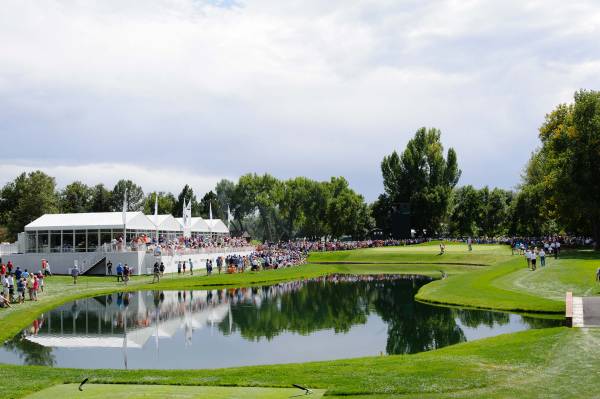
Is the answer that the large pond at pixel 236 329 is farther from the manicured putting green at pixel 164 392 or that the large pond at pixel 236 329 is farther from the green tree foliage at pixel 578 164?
the green tree foliage at pixel 578 164

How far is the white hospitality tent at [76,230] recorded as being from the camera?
→ 6456cm

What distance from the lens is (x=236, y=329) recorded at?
1267 inches

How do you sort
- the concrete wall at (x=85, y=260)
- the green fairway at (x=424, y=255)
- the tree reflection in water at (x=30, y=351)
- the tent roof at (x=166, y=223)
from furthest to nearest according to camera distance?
1. the tent roof at (x=166, y=223)
2. the green fairway at (x=424, y=255)
3. the concrete wall at (x=85, y=260)
4. the tree reflection in water at (x=30, y=351)

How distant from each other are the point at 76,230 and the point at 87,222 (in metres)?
1.48

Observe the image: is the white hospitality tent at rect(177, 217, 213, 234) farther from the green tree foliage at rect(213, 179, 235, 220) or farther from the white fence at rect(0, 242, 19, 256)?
the green tree foliage at rect(213, 179, 235, 220)

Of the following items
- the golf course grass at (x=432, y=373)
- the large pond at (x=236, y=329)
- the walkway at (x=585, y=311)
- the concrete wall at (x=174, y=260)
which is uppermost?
the concrete wall at (x=174, y=260)

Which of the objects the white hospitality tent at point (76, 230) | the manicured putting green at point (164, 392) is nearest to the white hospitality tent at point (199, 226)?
the white hospitality tent at point (76, 230)

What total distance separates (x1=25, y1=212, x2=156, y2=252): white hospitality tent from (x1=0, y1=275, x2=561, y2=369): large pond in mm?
19931

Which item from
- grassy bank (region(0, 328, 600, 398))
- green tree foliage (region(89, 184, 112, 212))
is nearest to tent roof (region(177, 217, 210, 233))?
green tree foliage (region(89, 184, 112, 212))

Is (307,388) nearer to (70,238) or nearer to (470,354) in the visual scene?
(470,354)

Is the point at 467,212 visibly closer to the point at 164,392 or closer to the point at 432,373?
the point at 432,373

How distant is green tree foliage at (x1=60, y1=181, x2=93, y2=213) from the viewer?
123188 mm

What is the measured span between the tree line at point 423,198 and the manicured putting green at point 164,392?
5857cm

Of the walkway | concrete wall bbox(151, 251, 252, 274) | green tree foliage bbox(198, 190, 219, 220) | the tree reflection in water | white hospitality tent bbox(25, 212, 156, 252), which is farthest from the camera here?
green tree foliage bbox(198, 190, 219, 220)
